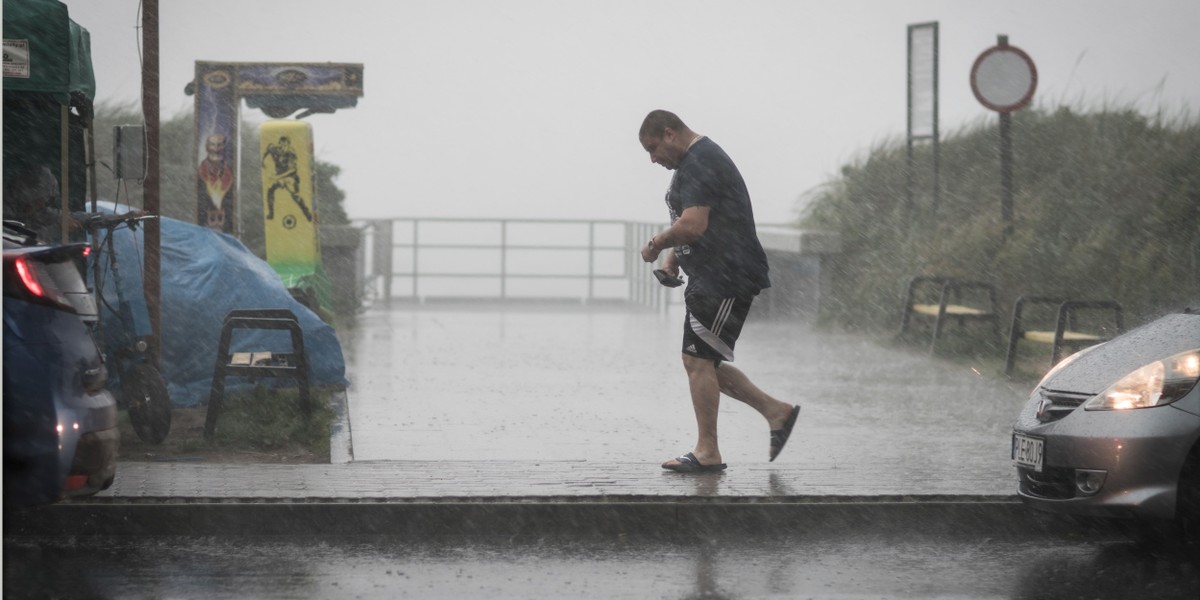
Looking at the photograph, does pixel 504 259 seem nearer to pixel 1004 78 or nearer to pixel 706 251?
pixel 1004 78

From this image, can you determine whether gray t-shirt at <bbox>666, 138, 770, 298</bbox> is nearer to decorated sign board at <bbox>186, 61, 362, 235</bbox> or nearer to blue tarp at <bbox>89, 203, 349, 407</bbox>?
blue tarp at <bbox>89, 203, 349, 407</bbox>

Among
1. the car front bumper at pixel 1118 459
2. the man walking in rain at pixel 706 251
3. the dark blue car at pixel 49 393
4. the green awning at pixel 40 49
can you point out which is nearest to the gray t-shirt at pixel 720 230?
→ the man walking in rain at pixel 706 251

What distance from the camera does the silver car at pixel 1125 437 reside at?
18.7 ft

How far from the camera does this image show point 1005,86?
51.2ft

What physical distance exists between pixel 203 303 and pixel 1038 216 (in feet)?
30.6

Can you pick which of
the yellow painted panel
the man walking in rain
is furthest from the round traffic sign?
the man walking in rain

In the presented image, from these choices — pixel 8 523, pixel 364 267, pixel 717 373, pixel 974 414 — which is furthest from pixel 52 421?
pixel 364 267

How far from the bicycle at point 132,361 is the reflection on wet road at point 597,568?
1949 mm

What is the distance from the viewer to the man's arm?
7.24 m

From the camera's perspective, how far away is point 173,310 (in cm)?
994

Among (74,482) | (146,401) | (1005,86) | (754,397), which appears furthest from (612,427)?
(1005,86)

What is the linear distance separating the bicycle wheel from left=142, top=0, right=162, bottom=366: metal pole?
→ 2.38 feet

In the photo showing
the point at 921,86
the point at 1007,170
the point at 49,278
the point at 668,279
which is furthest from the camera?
the point at 921,86

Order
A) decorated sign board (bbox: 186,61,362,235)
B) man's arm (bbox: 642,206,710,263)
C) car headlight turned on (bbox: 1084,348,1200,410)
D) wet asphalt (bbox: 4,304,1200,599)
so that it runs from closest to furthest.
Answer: wet asphalt (bbox: 4,304,1200,599), car headlight turned on (bbox: 1084,348,1200,410), man's arm (bbox: 642,206,710,263), decorated sign board (bbox: 186,61,362,235)
